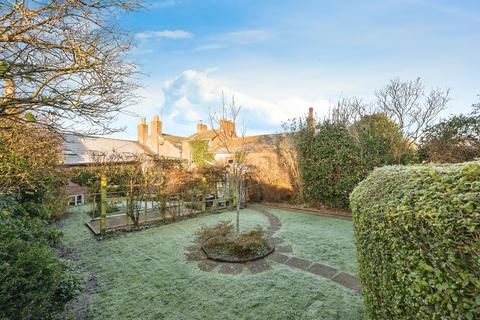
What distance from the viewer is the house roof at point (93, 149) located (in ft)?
45.3

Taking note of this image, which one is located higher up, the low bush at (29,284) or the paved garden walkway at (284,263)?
the low bush at (29,284)

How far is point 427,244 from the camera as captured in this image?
1.57m

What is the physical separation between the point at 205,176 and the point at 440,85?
11.9m

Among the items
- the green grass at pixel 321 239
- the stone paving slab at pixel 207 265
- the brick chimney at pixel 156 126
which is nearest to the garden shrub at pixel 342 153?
the green grass at pixel 321 239

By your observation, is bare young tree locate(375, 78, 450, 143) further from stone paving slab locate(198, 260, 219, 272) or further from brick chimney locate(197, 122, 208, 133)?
brick chimney locate(197, 122, 208, 133)

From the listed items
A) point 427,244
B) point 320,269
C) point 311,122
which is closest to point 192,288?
point 320,269

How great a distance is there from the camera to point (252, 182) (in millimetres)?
13086

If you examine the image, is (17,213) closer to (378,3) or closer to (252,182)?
(252,182)

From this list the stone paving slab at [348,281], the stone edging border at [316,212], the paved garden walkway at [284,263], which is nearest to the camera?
the stone paving slab at [348,281]

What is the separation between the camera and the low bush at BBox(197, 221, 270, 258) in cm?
544

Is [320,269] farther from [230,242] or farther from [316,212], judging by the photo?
[316,212]

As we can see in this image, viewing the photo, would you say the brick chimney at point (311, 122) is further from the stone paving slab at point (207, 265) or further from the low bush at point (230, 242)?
the stone paving slab at point (207, 265)

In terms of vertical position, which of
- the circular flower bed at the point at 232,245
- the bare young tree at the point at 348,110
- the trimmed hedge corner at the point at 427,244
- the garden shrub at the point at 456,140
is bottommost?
the circular flower bed at the point at 232,245

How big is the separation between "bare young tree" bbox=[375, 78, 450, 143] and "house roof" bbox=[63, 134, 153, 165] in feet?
45.0
